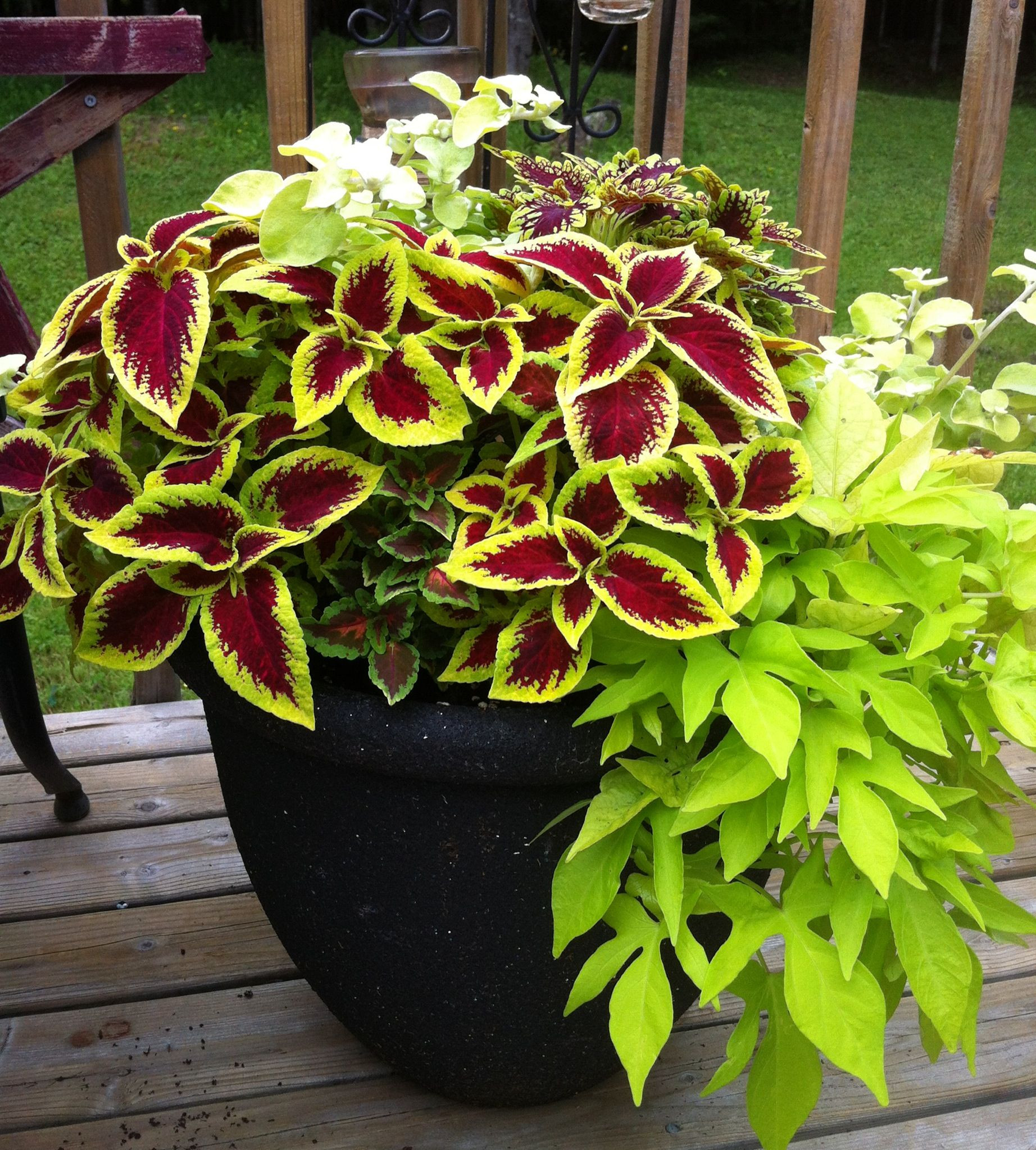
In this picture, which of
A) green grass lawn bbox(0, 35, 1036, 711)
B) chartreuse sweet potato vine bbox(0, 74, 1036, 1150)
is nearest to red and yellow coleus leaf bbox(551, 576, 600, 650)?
chartreuse sweet potato vine bbox(0, 74, 1036, 1150)

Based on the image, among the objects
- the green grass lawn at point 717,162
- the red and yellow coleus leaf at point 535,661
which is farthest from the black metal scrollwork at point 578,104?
the green grass lawn at point 717,162

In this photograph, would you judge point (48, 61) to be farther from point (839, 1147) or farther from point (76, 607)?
point (839, 1147)

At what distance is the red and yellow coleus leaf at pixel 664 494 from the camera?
31.1 inches

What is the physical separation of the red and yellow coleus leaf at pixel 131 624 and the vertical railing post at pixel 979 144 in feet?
4.54

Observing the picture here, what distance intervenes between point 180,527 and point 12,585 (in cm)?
19

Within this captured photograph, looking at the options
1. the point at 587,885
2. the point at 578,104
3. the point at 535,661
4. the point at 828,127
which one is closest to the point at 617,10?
the point at 578,104

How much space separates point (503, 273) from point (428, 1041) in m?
0.68

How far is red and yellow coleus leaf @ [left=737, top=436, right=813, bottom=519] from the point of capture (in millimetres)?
827

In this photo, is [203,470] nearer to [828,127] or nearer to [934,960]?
[934,960]

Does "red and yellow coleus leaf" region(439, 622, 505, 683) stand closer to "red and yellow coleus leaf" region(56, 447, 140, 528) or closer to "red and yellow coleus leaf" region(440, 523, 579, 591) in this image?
"red and yellow coleus leaf" region(440, 523, 579, 591)

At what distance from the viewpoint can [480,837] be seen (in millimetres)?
871

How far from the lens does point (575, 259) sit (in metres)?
0.87

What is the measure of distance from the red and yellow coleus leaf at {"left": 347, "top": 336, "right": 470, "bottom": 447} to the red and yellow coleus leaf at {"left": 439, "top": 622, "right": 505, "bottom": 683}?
0.49ft

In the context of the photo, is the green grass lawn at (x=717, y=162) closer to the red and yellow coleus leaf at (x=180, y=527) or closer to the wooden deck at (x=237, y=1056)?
the wooden deck at (x=237, y=1056)
